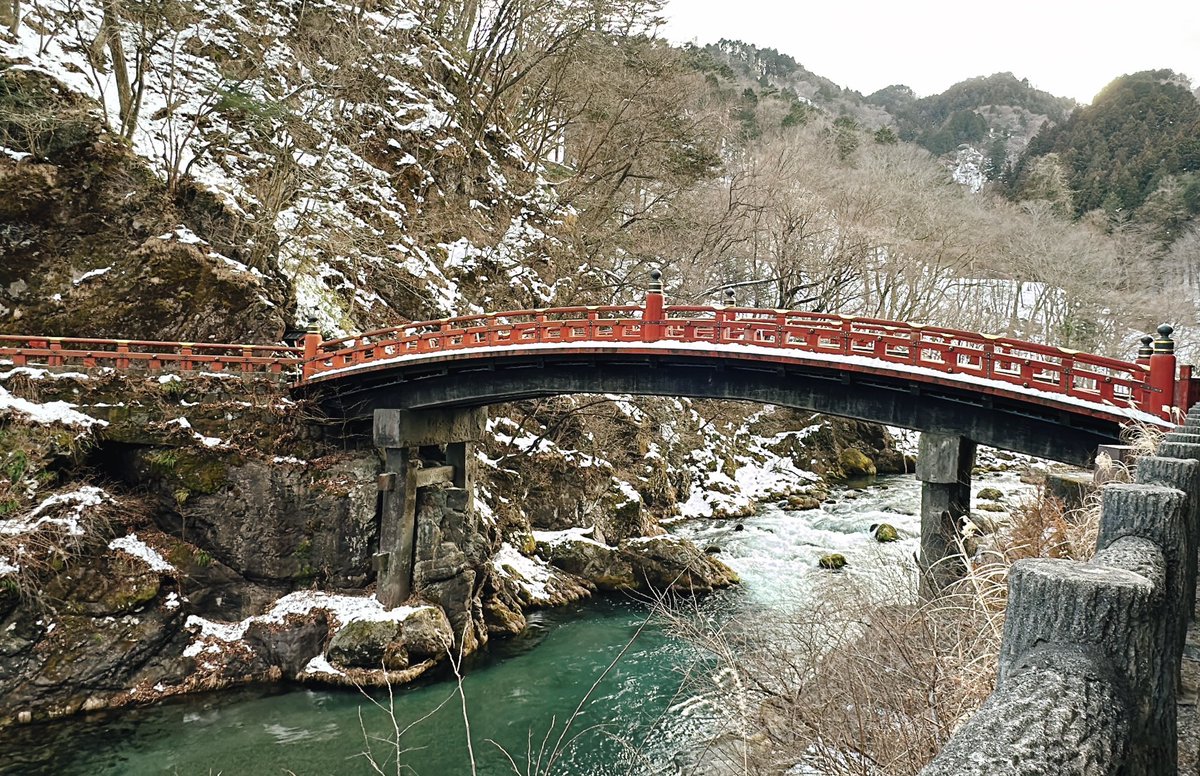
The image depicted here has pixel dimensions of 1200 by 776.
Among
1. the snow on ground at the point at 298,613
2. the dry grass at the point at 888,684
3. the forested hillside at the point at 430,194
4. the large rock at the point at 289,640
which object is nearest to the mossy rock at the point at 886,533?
the forested hillside at the point at 430,194

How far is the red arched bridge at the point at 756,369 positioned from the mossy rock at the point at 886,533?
8388mm

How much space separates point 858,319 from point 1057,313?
97.7 ft

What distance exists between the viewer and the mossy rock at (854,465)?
32859 millimetres

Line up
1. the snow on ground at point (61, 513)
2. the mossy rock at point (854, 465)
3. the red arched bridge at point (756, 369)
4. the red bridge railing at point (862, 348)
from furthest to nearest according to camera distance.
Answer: the mossy rock at point (854, 465)
the snow on ground at point (61, 513)
the red arched bridge at point (756, 369)
the red bridge railing at point (862, 348)

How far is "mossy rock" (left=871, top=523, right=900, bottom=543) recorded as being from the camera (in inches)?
806

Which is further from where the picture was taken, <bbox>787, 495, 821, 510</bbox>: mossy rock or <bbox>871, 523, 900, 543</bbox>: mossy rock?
<bbox>787, 495, 821, 510</bbox>: mossy rock

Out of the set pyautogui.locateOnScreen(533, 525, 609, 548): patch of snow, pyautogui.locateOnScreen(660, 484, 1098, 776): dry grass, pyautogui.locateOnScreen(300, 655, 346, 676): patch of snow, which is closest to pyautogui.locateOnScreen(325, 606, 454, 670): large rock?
pyautogui.locateOnScreen(300, 655, 346, 676): patch of snow

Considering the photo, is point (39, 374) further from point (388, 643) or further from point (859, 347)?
point (859, 347)

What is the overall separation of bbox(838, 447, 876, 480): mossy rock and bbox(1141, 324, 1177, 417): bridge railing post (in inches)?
966

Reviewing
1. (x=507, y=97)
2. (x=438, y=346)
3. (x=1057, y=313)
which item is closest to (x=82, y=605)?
(x=438, y=346)

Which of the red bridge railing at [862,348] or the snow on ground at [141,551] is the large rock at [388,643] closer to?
the snow on ground at [141,551]

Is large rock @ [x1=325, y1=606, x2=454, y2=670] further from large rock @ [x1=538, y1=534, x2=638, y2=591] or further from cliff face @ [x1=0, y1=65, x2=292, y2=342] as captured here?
cliff face @ [x1=0, y1=65, x2=292, y2=342]

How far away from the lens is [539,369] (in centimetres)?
1466

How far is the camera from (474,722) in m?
12.0
